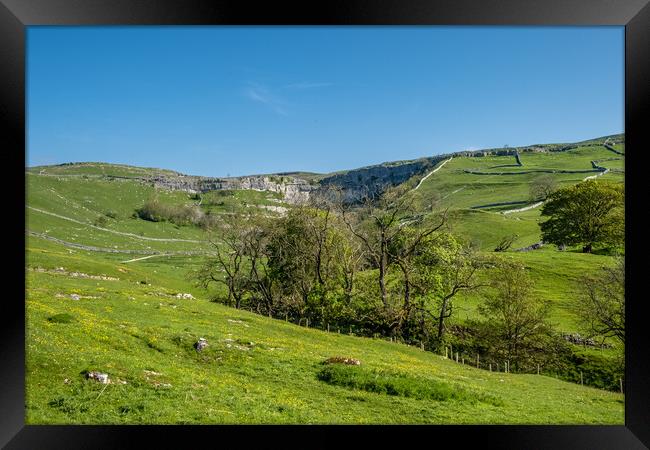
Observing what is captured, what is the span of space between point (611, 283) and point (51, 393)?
24127 millimetres

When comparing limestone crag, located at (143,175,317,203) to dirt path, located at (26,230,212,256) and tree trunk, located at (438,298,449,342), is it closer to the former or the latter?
dirt path, located at (26,230,212,256)

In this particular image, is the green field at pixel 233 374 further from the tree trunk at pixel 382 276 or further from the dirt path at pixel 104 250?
the dirt path at pixel 104 250

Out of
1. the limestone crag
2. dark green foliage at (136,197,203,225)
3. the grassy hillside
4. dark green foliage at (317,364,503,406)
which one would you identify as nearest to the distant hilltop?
the limestone crag

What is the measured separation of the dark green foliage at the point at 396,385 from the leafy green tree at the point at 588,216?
31551 millimetres

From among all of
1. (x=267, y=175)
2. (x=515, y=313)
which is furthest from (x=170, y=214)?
(x=515, y=313)

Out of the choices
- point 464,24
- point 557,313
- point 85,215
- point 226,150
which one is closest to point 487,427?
point 464,24

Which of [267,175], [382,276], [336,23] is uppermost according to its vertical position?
[267,175]

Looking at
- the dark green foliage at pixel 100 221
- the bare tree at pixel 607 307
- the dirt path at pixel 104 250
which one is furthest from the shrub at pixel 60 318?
the dark green foliage at pixel 100 221

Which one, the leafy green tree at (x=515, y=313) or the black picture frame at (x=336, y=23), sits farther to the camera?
the leafy green tree at (x=515, y=313)

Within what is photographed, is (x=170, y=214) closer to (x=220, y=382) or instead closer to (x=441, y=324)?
(x=441, y=324)

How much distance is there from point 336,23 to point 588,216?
3734 centimetres

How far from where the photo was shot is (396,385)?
9609 mm

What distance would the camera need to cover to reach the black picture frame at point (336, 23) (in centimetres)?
602

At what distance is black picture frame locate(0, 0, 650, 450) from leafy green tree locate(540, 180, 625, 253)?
33423 mm
